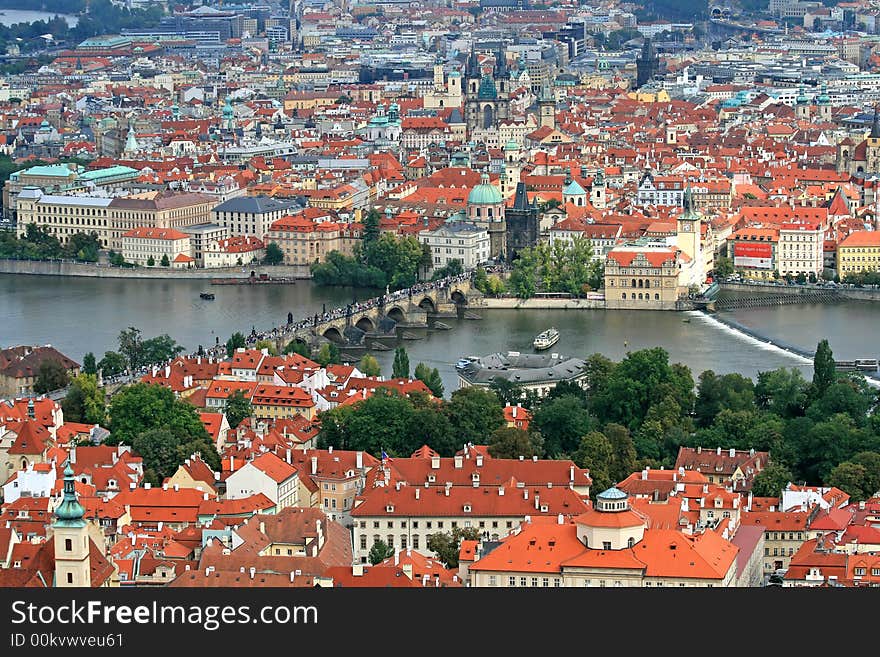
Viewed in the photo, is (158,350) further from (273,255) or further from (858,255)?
(858,255)

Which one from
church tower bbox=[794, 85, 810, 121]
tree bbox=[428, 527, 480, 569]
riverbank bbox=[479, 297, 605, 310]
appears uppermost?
tree bbox=[428, 527, 480, 569]

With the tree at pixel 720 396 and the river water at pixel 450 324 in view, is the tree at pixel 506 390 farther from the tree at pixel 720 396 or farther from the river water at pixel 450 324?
the tree at pixel 720 396

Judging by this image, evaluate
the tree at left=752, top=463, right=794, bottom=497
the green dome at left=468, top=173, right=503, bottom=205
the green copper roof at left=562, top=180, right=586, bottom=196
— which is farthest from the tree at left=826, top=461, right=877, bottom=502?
the green copper roof at left=562, top=180, right=586, bottom=196

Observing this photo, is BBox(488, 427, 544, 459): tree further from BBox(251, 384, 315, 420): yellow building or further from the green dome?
the green dome

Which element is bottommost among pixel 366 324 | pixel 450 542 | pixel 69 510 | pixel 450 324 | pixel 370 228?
pixel 450 324

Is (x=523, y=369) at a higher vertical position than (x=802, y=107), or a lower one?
higher

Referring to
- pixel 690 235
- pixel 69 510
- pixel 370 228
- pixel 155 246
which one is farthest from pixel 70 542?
pixel 155 246
